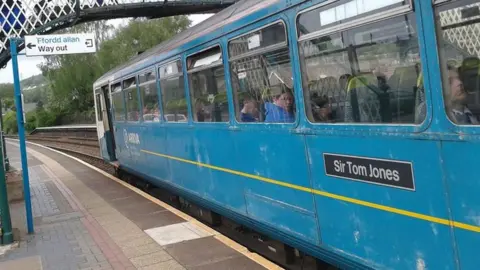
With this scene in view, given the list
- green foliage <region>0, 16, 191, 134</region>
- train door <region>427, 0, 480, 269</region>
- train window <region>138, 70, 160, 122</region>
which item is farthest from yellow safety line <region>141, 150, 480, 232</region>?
green foliage <region>0, 16, 191, 134</region>

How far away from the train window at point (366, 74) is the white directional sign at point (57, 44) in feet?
14.6

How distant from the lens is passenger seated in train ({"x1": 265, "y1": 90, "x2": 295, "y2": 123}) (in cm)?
430

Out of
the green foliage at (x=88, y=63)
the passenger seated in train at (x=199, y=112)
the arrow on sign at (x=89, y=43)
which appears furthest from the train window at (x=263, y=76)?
the green foliage at (x=88, y=63)

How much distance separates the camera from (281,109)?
4.48 m

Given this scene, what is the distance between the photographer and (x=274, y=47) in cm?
434

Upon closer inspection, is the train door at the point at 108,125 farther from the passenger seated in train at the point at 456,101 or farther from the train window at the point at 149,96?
the passenger seated in train at the point at 456,101

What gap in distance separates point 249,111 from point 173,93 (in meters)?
2.39

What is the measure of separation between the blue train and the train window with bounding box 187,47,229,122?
0.03m

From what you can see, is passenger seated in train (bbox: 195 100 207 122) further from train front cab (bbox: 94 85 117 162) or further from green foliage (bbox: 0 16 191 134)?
green foliage (bbox: 0 16 191 134)

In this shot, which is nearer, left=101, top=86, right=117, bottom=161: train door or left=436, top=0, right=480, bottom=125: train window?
left=436, top=0, right=480, bottom=125: train window

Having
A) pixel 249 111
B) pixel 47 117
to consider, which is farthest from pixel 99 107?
pixel 47 117

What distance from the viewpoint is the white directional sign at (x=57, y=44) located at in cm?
709

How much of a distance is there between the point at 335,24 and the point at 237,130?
79.5 inches

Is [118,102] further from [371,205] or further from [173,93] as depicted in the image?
[371,205]
